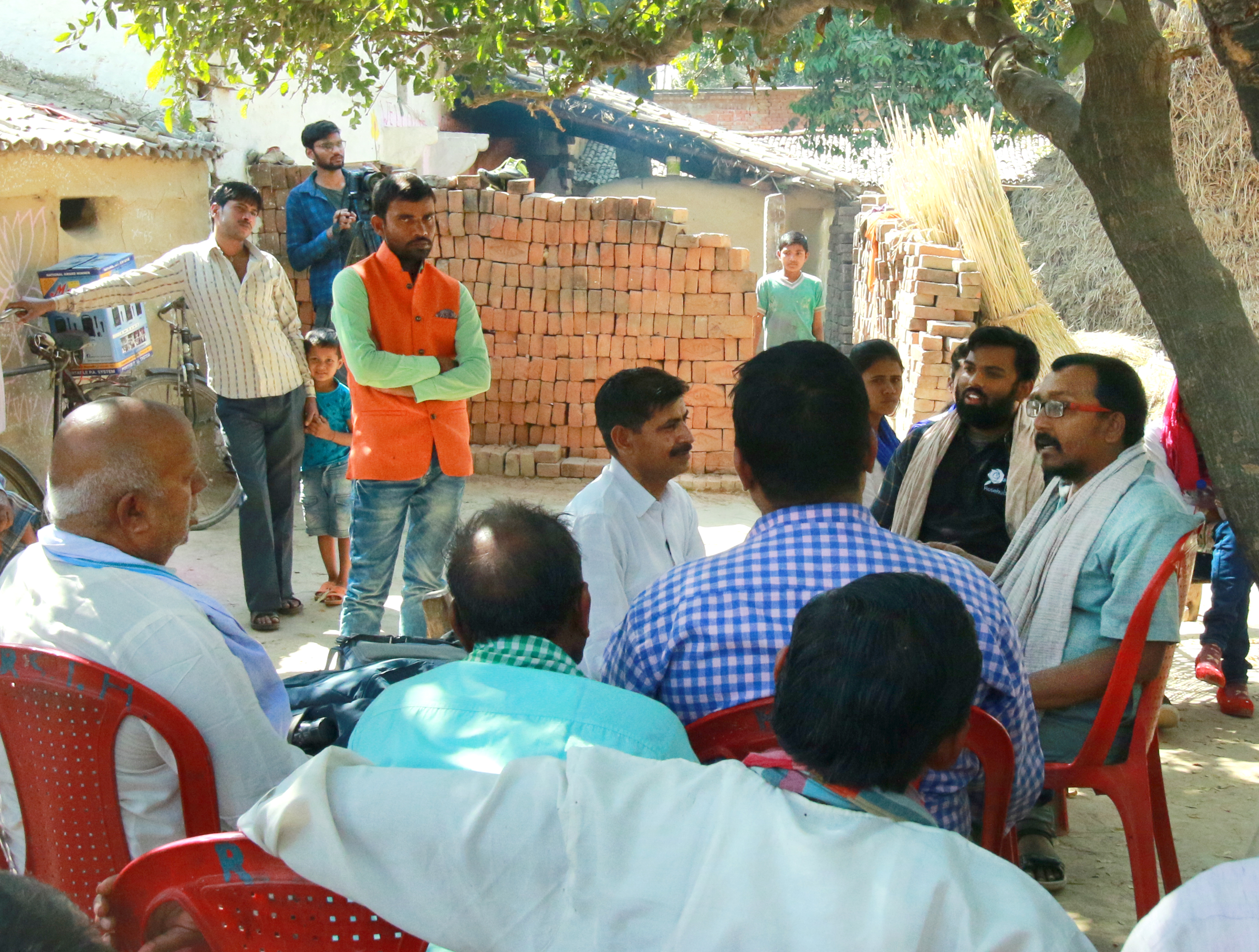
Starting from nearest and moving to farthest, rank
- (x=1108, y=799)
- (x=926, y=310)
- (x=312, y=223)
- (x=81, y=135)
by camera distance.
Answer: (x=1108, y=799), (x=81, y=135), (x=312, y=223), (x=926, y=310)

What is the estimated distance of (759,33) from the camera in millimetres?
3533

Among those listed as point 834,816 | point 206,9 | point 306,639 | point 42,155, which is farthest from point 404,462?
point 42,155

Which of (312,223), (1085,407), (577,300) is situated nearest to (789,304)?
(577,300)

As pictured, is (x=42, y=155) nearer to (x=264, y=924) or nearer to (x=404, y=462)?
(x=404, y=462)

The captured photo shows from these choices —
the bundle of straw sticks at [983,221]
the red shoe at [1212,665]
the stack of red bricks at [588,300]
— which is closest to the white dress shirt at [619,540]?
the red shoe at [1212,665]

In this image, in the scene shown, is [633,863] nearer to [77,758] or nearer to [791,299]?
[77,758]

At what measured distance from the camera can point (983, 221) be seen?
7906 millimetres

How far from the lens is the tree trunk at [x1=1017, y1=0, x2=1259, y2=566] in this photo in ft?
6.78

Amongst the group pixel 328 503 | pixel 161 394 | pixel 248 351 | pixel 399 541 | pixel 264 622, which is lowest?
pixel 264 622

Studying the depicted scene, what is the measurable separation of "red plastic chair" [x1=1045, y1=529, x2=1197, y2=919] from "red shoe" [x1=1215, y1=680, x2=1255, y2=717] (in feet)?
7.01

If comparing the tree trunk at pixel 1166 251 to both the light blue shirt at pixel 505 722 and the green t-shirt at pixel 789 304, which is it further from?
the green t-shirt at pixel 789 304

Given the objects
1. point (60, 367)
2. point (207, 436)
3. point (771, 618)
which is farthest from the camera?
point (207, 436)

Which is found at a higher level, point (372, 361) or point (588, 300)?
point (588, 300)

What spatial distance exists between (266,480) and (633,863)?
4305 millimetres
